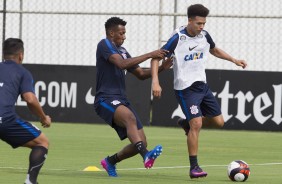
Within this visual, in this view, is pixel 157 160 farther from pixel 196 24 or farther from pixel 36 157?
pixel 36 157

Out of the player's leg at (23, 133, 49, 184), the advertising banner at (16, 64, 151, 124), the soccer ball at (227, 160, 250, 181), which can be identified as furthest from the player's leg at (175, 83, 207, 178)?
the advertising banner at (16, 64, 151, 124)

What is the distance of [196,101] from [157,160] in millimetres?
2562

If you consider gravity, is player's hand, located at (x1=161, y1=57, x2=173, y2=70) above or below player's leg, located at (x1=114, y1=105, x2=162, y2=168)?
above

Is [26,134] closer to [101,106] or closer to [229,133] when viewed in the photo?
[101,106]

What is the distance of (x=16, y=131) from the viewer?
37.7 feet

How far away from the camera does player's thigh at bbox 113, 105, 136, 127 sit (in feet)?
44.5

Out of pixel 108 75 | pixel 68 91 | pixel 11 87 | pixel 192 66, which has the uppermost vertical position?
pixel 11 87

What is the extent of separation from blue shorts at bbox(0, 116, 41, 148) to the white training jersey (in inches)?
119

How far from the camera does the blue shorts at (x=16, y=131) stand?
1143 cm

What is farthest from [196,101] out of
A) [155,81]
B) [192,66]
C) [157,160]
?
[157,160]

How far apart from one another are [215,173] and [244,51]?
34.1ft

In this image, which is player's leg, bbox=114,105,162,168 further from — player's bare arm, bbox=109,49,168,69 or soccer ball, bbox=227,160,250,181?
soccer ball, bbox=227,160,250,181

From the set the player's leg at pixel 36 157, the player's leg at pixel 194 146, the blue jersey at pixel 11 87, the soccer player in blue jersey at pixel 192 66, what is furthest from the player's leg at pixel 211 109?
the blue jersey at pixel 11 87

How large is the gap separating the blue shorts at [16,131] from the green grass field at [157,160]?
119 centimetres
